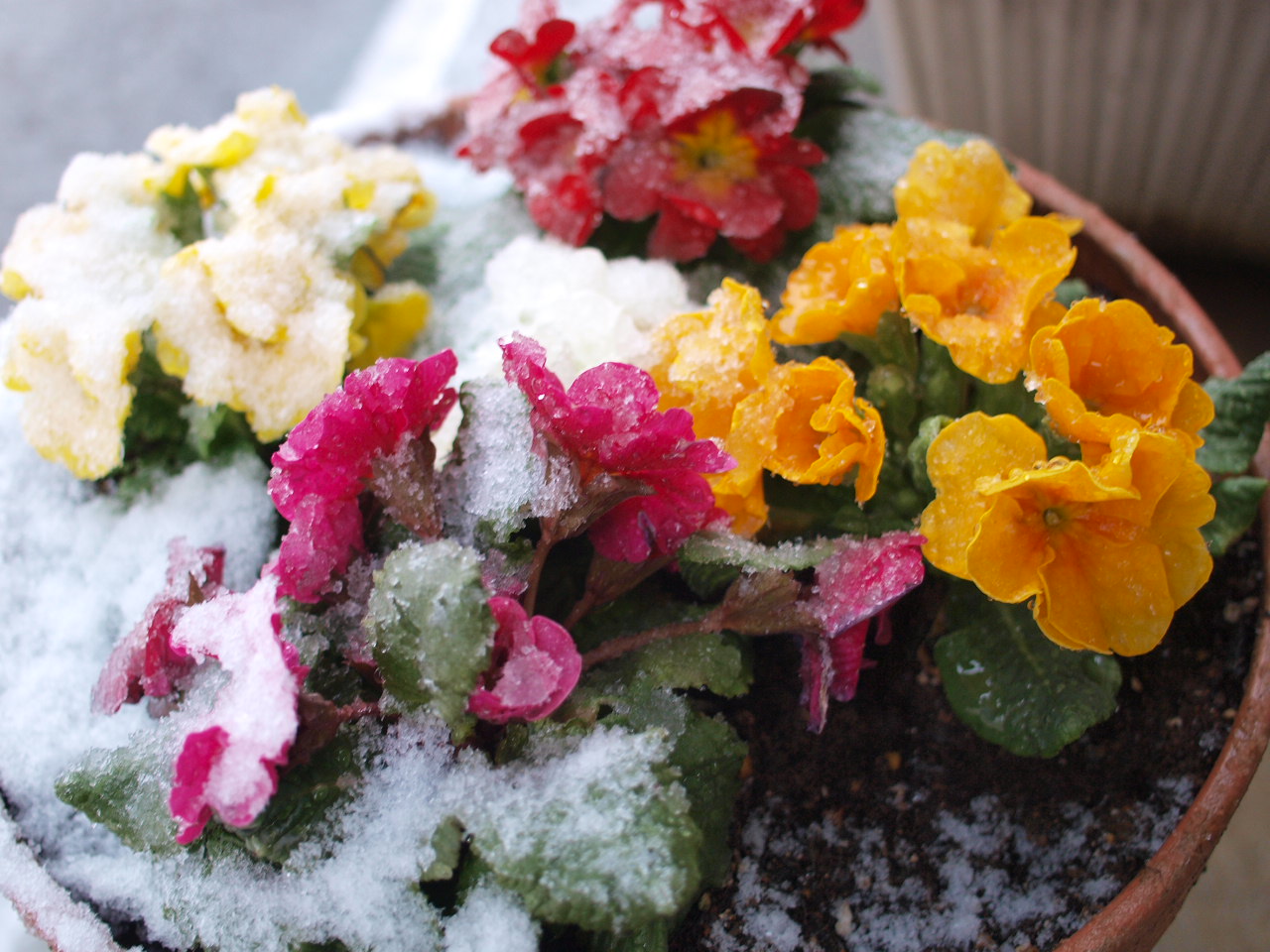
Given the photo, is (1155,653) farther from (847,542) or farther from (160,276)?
(160,276)

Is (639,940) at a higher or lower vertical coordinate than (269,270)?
lower

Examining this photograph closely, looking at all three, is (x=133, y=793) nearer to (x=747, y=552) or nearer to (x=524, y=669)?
(x=524, y=669)

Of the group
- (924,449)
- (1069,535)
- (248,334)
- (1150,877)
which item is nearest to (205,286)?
(248,334)

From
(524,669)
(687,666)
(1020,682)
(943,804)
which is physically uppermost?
(524,669)

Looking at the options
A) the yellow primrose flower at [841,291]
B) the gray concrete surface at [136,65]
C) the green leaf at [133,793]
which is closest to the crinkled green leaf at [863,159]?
the yellow primrose flower at [841,291]

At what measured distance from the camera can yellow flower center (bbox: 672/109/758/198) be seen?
3.49ft

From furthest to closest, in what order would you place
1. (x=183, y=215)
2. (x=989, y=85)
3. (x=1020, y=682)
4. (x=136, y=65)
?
(x=136, y=65) → (x=989, y=85) → (x=183, y=215) → (x=1020, y=682)

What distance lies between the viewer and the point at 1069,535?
0.75m

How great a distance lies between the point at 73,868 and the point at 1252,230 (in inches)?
76.4

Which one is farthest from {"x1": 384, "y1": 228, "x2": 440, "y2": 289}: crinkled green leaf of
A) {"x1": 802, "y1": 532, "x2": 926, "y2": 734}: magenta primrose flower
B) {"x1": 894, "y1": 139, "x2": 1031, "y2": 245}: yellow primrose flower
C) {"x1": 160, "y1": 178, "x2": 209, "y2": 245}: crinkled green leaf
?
{"x1": 802, "y1": 532, "x2": 926, "y2": 734}: magenta primrose flower

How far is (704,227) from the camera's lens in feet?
3.57

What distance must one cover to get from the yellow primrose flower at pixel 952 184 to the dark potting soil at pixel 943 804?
1.18ft

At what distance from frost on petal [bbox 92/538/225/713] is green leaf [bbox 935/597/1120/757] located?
1.92ft

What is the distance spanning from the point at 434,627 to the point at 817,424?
31cm
